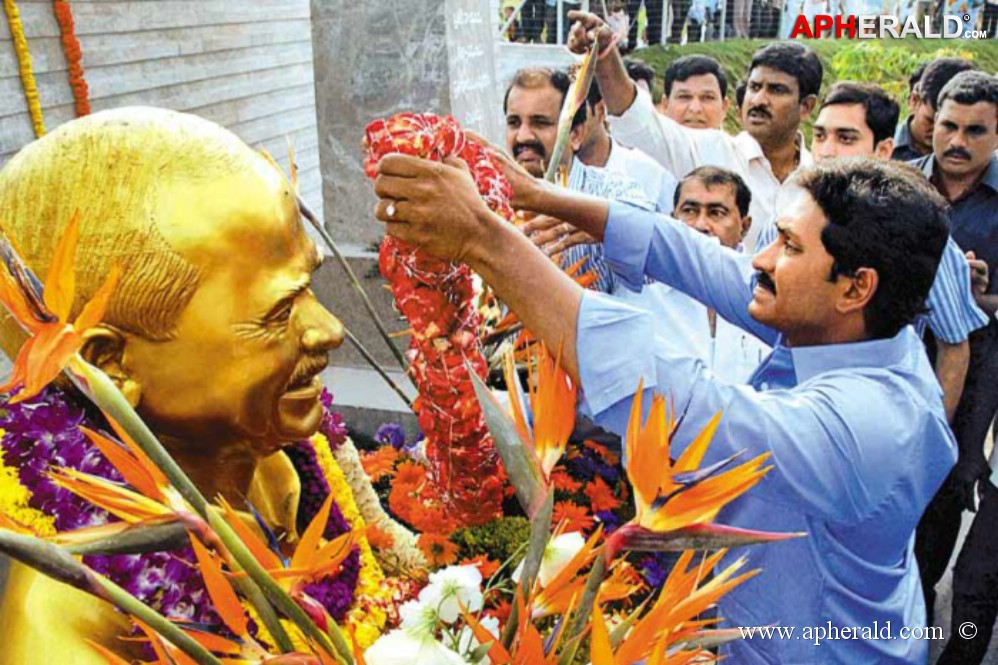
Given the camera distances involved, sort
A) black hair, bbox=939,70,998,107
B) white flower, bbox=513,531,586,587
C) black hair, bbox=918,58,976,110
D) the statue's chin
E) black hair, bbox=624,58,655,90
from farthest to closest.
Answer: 1. black hair, bbox=624,58,655,90
2. black hair, bbox=918,58,976,110
3. black hair, bbox=939,70,998,107
4. the statue's chin
5. white flower, bbox=513,531,586,587

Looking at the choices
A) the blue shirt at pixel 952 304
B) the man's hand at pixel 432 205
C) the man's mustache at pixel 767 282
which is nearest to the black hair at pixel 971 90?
the blue shirt at pixel 952 304

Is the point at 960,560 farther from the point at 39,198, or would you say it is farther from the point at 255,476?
the point at 39,198

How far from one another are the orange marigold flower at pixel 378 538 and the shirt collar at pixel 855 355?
927mm

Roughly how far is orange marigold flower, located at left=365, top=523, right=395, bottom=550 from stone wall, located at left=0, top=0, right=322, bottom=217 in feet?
11.6

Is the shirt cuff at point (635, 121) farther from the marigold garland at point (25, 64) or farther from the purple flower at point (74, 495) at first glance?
the purple flower at point (74, 495)

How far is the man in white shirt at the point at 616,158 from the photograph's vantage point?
4.61m

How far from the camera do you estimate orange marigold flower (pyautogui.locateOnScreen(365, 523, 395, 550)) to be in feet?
6.44

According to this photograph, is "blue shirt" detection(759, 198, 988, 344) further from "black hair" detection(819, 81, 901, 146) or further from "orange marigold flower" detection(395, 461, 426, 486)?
"orange marigold flower" detection(395, 461, 426, 486)

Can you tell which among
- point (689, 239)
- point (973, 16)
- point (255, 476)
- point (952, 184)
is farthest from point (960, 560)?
point (973, 16)

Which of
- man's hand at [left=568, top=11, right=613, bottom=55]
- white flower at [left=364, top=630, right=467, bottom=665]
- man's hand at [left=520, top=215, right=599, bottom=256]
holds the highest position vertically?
man's hand at [left=568, top=11, right=613, bottom=55]

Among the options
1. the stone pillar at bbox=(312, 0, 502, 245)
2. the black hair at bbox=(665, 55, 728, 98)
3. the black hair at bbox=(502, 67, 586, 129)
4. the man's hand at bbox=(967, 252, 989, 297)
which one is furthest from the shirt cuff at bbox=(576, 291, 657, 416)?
the black hair at bbox=(665, 55, 728, 98)

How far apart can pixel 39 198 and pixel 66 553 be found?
652 millimetres

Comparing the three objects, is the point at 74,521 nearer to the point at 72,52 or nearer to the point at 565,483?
the point at 565,483

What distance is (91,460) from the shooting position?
1.40 meters
